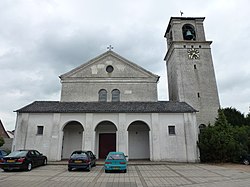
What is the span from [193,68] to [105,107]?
1352 cm

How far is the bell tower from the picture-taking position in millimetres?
22922

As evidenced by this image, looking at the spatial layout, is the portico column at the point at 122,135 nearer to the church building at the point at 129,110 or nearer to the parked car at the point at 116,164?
the church building at the point at 129,110

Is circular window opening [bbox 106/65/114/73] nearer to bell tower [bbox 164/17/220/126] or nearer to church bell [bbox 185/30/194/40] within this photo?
bell tower [bbox 164/17/220/126]

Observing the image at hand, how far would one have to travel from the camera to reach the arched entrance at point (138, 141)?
2052 cm

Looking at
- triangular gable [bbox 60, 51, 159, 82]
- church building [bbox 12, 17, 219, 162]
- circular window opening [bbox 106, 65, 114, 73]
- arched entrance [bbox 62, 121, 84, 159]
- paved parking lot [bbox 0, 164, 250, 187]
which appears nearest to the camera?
paved parking lot [bbox 0, 164, 250, 187]

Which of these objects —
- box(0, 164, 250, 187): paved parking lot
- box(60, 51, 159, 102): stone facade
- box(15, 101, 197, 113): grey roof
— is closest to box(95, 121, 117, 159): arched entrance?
box(15, 101, 197, 113): grey roof

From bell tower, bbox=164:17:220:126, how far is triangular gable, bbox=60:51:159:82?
433 centimetres

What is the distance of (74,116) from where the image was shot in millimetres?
18891

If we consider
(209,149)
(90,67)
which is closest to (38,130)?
(90,67)

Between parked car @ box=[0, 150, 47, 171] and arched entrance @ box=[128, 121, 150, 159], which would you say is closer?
parked car @ box=[0, 150, 47, 171]

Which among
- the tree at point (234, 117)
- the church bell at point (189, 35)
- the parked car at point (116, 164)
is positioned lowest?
the parked car at point (116, 164)

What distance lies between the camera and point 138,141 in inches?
821

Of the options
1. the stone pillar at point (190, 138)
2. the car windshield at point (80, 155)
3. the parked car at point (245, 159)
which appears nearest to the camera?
the car windshield at point (80, 155)

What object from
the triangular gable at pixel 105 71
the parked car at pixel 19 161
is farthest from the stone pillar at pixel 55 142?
the triangular gable at pixel 105 71
